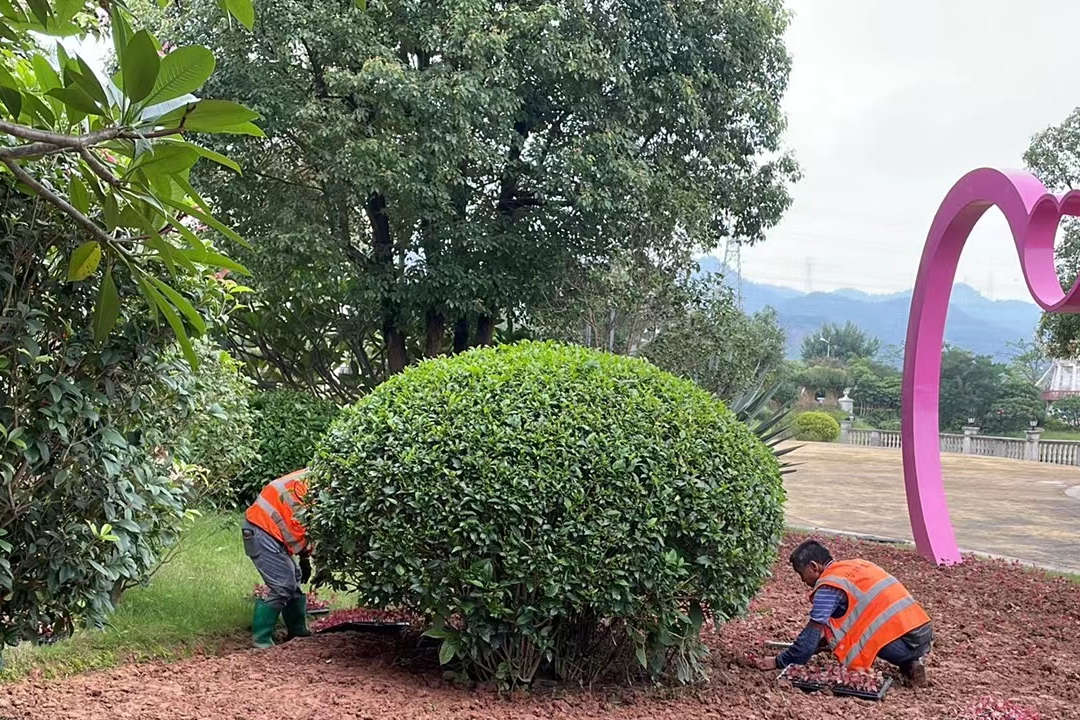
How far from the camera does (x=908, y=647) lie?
5.22m

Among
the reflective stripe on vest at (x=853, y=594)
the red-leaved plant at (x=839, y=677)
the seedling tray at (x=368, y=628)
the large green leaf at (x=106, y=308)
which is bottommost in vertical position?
the seedling tray at (x=368, y=628)

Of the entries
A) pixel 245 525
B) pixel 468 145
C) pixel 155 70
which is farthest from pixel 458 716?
pixel 468 145

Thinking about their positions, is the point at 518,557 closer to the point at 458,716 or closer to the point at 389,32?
the point at 458,716

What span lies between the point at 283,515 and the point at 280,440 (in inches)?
241

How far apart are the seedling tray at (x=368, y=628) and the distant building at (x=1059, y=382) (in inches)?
2633

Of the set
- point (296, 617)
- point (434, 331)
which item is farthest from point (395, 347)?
point (296, 617)

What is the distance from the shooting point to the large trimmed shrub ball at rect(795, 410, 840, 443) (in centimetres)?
5006

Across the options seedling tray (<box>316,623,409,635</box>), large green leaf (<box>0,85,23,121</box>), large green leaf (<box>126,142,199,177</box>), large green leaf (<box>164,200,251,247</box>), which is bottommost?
seedling tray (<box>316,623,409,635</box>)

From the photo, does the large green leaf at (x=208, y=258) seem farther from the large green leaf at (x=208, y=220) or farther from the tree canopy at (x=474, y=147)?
the tree canopy at (x=474, y=147)

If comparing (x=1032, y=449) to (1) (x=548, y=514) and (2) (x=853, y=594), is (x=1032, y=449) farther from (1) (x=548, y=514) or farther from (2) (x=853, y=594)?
(1) (x=548, y=514)

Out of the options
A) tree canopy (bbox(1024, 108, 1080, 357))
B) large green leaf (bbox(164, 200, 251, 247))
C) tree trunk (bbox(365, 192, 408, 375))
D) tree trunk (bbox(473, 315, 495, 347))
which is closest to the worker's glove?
large green leaf (bbox(164, 200, 251, 247))

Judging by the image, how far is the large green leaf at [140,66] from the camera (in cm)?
184

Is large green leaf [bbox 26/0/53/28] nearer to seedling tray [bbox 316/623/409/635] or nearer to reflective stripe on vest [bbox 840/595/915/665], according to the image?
seedling tray [bbox 316/623/409/635]

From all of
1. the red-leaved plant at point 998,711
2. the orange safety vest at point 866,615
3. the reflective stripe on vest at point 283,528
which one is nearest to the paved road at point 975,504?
the orange safety vest at point 866,615
